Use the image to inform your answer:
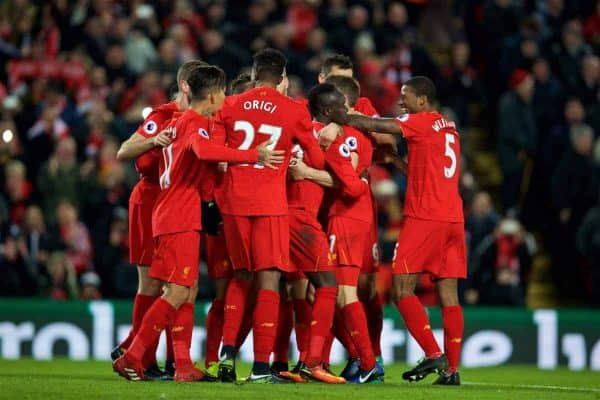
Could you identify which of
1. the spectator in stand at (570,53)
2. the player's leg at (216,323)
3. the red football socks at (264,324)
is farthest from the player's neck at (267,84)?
the spectator in stand at (570,53)

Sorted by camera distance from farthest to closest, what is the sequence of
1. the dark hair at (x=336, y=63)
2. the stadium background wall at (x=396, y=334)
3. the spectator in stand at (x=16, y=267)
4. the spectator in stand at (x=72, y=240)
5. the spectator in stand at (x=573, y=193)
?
1. the spectator in stand at (x=573, y=193)
2. the spectator in stand at (x=72, y=240)
3. the spectator in stand at (x=16, y=267)
4. the stadium background wall at (x=396, y=334)
5. the dark hair at (x=336, y=63)

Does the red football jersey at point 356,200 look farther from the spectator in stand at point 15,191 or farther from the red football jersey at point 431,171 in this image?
the spectator in stand at point 15,191

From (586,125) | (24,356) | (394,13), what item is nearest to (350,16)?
(394,13)

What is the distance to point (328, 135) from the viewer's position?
12305 millimetres

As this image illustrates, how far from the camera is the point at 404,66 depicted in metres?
21.2

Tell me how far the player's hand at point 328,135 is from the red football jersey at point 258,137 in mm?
475

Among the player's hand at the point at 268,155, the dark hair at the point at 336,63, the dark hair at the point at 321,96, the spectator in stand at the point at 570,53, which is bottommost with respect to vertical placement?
the player's hand at the point at 268,155

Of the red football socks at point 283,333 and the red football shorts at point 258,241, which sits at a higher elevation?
the red football shorts at point 258,241

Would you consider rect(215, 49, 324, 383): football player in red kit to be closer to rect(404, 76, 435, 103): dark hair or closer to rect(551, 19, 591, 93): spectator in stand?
rect(404, 76, 435, 103): dark hair

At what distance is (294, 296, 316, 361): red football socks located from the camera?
12.6 metres

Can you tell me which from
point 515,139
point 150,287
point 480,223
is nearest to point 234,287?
point 150,287

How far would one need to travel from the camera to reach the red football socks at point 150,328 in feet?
37.9

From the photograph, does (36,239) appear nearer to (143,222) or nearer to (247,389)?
(143,222)

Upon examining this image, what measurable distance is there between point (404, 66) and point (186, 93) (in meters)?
9.35
